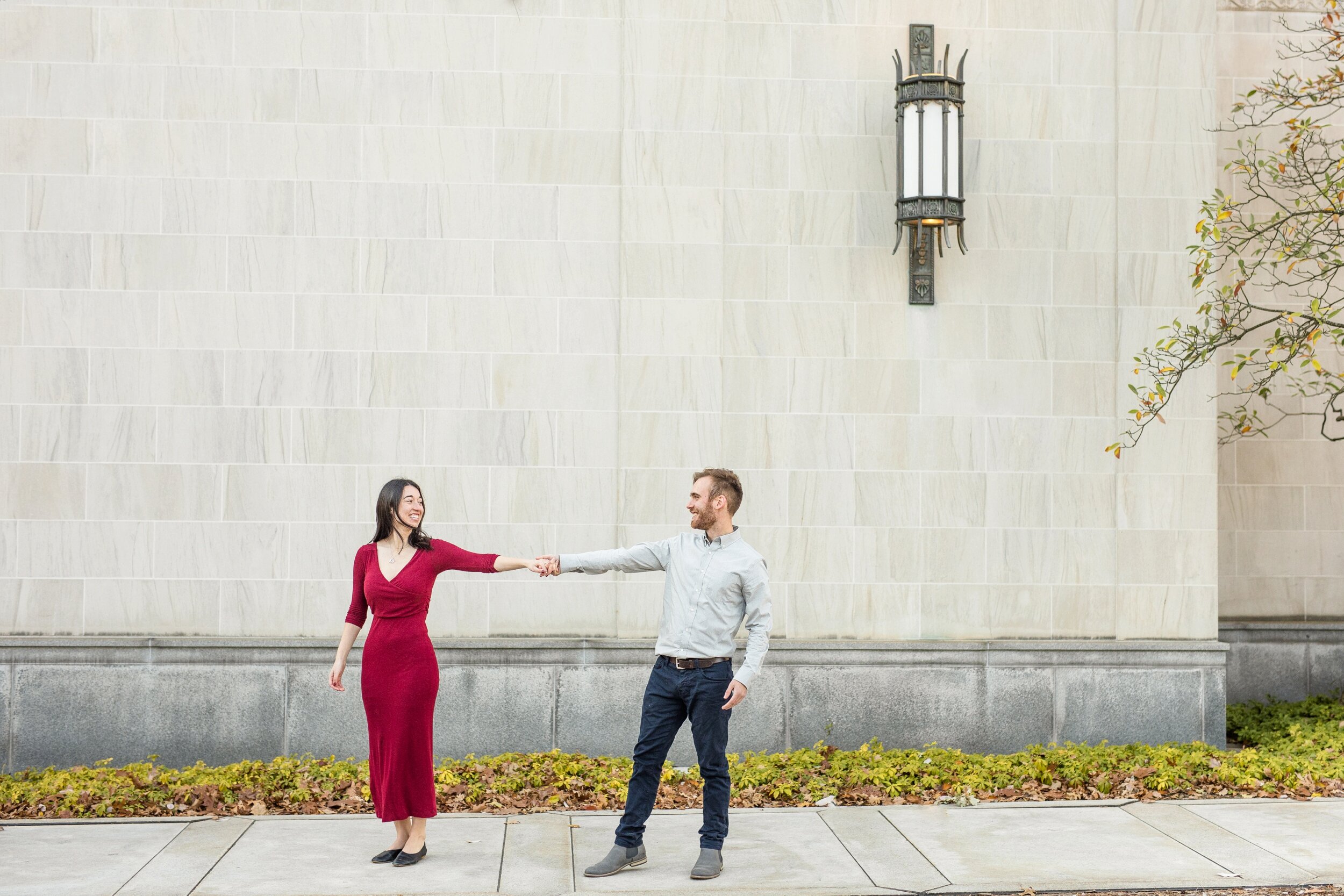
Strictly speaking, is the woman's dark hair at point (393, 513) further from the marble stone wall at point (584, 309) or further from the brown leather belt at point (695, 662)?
the marble stone wall at point (584, 309)

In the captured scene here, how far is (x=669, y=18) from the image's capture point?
8.40 meters

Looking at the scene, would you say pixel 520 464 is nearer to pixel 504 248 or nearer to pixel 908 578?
pixel 504 248

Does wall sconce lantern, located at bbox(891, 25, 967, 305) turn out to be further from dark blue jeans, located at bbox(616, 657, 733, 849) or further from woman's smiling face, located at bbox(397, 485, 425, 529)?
woman's smiling face, located at bbox(397, 485, 425, 529)

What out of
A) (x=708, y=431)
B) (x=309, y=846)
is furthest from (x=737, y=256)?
(x=309, y=846)

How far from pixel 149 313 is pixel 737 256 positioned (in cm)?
425

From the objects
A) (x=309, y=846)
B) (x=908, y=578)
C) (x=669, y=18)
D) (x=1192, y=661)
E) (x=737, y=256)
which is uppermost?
(x=669, y=18)

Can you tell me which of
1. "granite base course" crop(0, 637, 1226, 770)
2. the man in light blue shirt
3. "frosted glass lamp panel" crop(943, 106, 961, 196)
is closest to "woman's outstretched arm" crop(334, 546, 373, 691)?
the man in light blue shirt

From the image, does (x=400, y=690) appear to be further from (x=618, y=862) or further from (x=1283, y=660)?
(x=1283, y=660)

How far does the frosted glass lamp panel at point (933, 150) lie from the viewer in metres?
8.11

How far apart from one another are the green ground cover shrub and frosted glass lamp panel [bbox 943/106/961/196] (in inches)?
158

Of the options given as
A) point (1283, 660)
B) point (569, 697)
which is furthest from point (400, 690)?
point (1283, 660)

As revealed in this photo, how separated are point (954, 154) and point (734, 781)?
15.2 ft

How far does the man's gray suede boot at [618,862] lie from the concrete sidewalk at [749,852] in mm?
46

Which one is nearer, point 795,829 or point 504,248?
point 795,829
